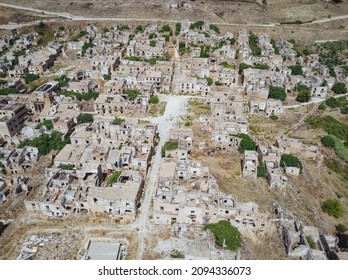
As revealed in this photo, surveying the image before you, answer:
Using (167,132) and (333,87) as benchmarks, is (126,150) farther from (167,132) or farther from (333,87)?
(333,87)

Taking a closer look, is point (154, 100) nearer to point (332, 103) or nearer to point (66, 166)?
point (66, 166)

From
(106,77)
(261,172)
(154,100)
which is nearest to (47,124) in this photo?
(154,100)

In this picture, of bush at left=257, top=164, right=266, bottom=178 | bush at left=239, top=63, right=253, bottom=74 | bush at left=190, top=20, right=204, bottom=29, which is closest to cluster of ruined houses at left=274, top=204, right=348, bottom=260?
bush at left=257, top=164, right=266, bottom=178

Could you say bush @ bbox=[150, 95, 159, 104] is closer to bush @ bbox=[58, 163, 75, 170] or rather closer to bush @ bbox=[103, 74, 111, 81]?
bush @ bbox=[103, 74, 111, 81]

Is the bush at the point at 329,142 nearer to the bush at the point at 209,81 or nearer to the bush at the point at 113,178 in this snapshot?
the bush at the point at 209,81

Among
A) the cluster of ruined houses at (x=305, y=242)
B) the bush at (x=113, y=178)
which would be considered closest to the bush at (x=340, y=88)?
the cluster of ruined houses at (x=305, y=242)
